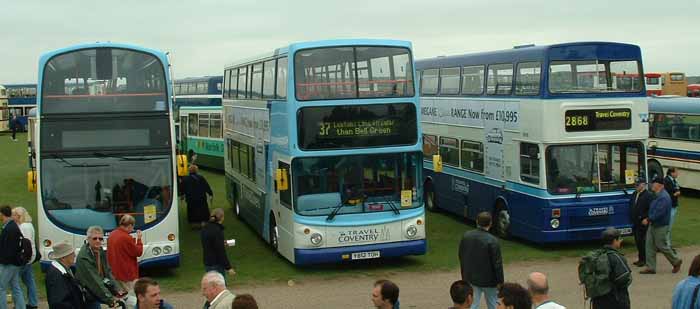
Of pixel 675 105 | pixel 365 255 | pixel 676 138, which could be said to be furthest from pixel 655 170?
pixel 365 255

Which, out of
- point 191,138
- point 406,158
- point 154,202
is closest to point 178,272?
point 154,202

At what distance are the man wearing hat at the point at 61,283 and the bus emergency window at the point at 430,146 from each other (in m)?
15.4

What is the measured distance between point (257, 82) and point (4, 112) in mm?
62630

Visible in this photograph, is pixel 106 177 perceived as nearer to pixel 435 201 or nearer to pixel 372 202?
pixel 372 202

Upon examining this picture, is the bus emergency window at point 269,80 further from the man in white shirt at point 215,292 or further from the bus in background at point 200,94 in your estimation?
the bus in background at point 200,94

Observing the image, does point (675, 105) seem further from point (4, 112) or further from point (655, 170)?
point (4, 112)

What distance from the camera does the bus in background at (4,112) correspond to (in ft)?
246

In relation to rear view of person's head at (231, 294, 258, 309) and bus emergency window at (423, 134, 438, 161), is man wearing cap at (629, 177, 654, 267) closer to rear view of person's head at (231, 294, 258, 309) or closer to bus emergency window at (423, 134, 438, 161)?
bus emergency window at (423, 134, 438, 161)

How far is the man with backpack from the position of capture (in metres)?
10.0

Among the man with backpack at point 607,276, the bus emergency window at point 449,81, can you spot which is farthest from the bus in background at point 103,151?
the bus emergency window at point 449,81

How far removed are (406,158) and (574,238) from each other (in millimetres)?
4176

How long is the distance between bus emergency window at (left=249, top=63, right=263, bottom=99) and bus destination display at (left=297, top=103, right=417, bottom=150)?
361cm

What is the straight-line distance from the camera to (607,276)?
1003cm

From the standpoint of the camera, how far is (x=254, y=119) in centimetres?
2011
